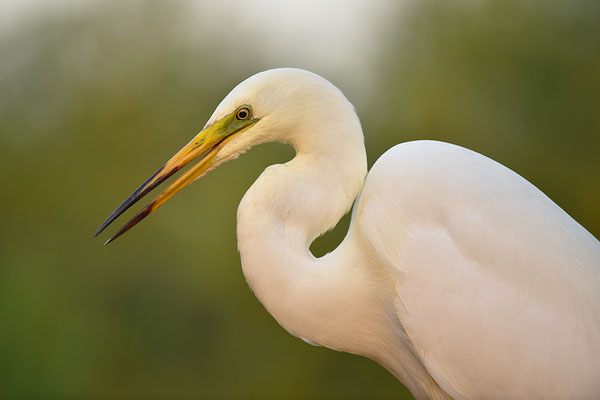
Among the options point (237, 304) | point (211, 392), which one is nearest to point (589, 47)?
point (237, 304)

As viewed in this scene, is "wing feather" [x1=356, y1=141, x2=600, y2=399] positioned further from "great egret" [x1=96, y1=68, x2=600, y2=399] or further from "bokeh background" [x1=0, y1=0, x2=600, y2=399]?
"bokeh background" [x1=0, y1=0, x2=600, y2=399]

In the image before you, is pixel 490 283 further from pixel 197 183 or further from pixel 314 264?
pixel 197 183

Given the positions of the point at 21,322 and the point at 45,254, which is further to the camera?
the point at 45,254

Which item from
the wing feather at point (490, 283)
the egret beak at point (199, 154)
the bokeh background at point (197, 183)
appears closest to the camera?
the wing feather at point (490, 283)

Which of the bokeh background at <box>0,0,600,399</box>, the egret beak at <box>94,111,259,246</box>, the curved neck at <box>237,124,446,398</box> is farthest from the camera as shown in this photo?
the bokeh background at <box>0,0,600,399</box>

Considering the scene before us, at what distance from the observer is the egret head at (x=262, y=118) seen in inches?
67.1

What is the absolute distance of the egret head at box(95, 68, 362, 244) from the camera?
5.59 feet

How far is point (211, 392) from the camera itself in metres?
6.48

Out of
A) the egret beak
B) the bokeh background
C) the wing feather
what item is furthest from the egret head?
the bokeh background

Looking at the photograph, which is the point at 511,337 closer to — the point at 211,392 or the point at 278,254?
the point at 278,254

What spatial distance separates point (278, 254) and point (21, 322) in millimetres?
5767

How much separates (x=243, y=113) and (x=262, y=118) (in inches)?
2.1

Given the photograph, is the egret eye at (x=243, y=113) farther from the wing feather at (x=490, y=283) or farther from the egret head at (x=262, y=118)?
the wing feather at (x=490, y=283)

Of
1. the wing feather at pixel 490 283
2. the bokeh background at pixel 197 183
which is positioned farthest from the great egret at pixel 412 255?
the bokeh background at pixel 197 183
